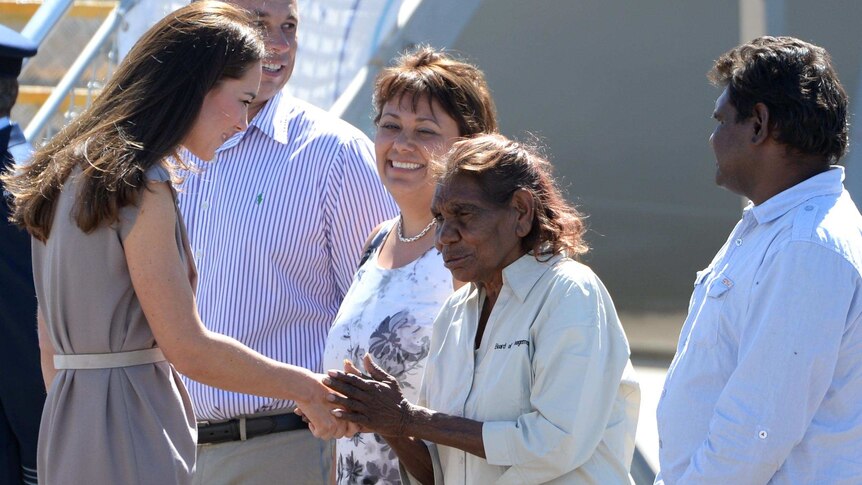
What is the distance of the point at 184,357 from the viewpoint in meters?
2.47

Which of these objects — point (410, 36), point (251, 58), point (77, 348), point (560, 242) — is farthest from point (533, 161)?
point (410, 36)

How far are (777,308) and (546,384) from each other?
566mm

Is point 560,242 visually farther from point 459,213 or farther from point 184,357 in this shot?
point 184,357

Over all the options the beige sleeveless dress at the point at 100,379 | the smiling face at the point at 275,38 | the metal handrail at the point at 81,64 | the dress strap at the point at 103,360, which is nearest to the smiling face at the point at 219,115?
the beige sleeveless dress at the point at 100,379

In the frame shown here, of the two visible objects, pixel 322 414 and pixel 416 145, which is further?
pixel 416 145

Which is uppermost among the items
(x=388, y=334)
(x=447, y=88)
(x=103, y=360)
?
(x=447, y=88)

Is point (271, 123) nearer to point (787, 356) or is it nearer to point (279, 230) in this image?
point (279, 230)

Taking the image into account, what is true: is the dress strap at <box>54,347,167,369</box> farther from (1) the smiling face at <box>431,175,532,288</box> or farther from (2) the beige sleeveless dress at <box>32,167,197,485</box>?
(1) the smiling face at <box>431,175,532,288</box>

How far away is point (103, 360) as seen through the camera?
244 cm

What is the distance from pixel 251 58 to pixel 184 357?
28.4 inches

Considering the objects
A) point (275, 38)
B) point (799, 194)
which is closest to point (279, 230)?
point (275, 38)

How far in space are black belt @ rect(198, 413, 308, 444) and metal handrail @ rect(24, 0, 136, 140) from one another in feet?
12.4

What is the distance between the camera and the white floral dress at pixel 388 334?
2951mm

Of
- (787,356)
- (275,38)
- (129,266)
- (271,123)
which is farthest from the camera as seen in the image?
(275,38)
